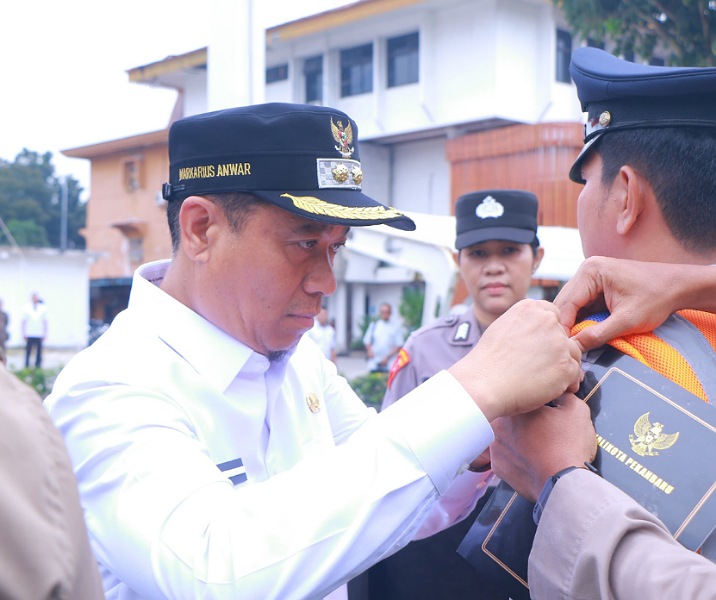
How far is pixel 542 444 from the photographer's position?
1.33 metres

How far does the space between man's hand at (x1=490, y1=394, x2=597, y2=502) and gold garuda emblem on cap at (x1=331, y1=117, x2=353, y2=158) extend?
784 millimetres

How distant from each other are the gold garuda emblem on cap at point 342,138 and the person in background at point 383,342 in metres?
10.1

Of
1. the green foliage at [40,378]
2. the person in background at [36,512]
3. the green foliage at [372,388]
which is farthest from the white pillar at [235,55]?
the green foliage at [40,378]

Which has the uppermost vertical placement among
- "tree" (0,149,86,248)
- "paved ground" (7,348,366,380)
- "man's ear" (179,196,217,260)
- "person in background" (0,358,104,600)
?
"tree" (0,149,86,248)

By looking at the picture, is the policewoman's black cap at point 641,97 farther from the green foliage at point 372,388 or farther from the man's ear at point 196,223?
the green foliage at point 372,388

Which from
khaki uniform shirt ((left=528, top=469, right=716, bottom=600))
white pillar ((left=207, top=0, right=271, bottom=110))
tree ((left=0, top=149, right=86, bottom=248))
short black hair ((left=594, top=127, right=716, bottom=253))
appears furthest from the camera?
tree ((left=0, top=149, right=86, bottom=248))

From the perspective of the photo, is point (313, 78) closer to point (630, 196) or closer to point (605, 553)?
point (630, 196)

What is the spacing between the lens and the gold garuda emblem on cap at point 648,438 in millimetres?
1244

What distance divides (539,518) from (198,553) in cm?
55

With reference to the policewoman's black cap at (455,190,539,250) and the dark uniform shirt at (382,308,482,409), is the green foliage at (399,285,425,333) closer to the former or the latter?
the policewoman's black cap at (455,190,539,250)

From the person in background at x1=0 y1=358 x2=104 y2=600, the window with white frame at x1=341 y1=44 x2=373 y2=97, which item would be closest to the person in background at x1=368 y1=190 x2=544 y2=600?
the person in background at x1=0 y1=358 x2=104 y2=600

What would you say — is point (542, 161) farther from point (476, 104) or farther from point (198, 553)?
point (198, 553)

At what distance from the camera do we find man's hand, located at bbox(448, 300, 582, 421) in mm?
1335

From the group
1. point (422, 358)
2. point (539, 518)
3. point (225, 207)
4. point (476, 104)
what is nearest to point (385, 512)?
point (539, 518)
